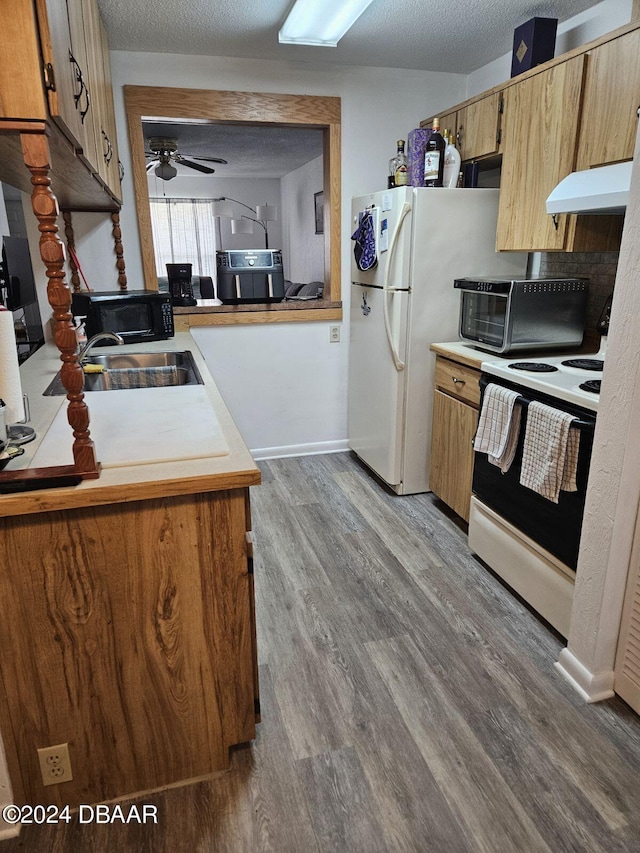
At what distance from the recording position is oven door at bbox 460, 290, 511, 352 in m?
2.55

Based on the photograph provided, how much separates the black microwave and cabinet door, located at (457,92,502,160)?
1.78 m

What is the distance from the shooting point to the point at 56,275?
1.10 meters

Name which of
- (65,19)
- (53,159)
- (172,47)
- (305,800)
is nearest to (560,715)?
(305,800)

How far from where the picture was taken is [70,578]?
50.4 inches

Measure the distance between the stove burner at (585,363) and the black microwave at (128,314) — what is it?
1989 millimetres

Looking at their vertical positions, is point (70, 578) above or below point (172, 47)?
below

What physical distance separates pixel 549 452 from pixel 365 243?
1.72 m

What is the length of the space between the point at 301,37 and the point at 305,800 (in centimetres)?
307

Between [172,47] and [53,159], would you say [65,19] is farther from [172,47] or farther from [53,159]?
[172,47]

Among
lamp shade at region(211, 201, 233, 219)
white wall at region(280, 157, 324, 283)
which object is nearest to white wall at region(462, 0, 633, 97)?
white wall at region(280, 157, 324, 283)

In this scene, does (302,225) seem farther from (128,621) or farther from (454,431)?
(128,621)

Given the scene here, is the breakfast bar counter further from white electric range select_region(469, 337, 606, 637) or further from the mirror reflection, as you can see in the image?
the mirror reflection

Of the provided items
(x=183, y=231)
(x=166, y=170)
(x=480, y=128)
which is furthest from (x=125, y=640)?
(x=183, y=231)

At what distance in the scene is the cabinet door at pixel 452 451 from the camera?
271cm
